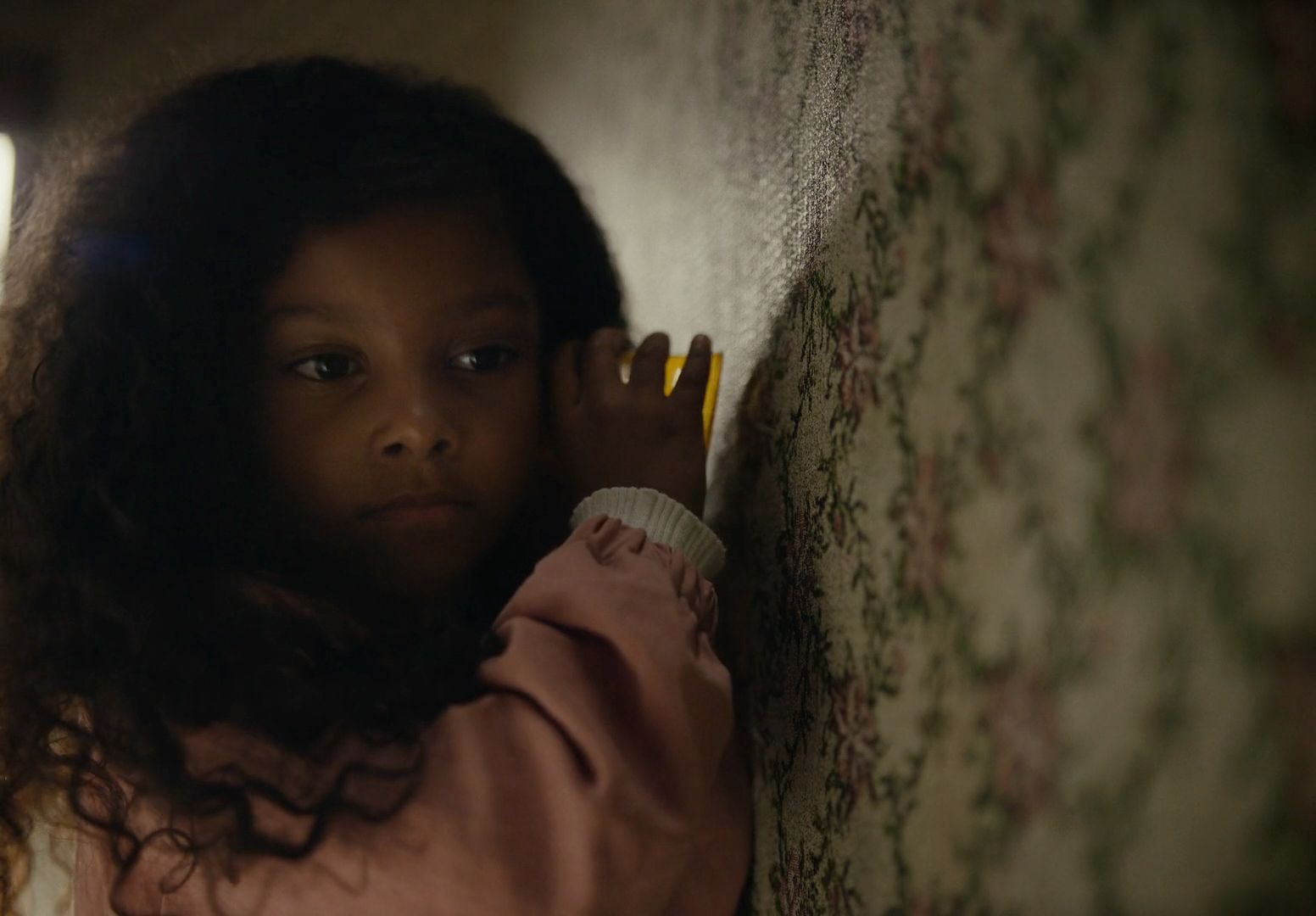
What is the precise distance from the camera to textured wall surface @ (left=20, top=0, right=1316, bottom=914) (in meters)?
0.25

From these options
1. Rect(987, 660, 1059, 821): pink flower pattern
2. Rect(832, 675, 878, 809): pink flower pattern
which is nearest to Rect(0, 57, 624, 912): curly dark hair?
Rect(832, 675, 878, 809): pink flower pattern

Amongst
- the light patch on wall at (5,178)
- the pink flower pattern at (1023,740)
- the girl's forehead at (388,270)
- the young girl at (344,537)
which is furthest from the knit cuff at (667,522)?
the light patch on wall at (5,178)

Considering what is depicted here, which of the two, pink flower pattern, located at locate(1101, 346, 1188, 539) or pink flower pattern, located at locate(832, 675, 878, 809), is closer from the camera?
pink flower pattern, located at locate(1101, 346, 1188, 539)

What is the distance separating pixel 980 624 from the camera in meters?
0.38

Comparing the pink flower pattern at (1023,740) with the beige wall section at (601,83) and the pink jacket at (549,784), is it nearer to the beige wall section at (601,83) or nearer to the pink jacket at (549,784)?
the pink jacket at (549,784)

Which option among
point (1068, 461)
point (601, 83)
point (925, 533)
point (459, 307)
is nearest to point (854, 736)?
point (925, 533)

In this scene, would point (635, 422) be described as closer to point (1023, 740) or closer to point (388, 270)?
point (388, 270)

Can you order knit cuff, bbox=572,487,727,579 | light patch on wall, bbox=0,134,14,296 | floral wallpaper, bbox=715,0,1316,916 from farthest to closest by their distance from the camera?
light patch on wall, bbox=0,134,14,296 < knit cuff, bbox=572,487,727,579 < floral wallpaper, bbox=715,0,1316,916

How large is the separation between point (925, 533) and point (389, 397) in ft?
1.56

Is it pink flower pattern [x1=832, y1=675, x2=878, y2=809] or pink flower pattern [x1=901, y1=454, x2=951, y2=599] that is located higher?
pink flower pattern [x1=901, y1=454, x2=951, y2=599]

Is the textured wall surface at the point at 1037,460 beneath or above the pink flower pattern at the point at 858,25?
beneath

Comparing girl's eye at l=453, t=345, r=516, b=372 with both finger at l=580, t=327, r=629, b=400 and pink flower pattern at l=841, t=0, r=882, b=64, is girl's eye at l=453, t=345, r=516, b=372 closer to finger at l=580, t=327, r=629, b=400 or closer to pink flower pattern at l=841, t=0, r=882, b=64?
finger at l=580, t=327, r=629, b=400

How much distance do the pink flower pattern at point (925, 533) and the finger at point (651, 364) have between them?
380 mm

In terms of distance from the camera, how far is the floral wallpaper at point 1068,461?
0.80 feet
